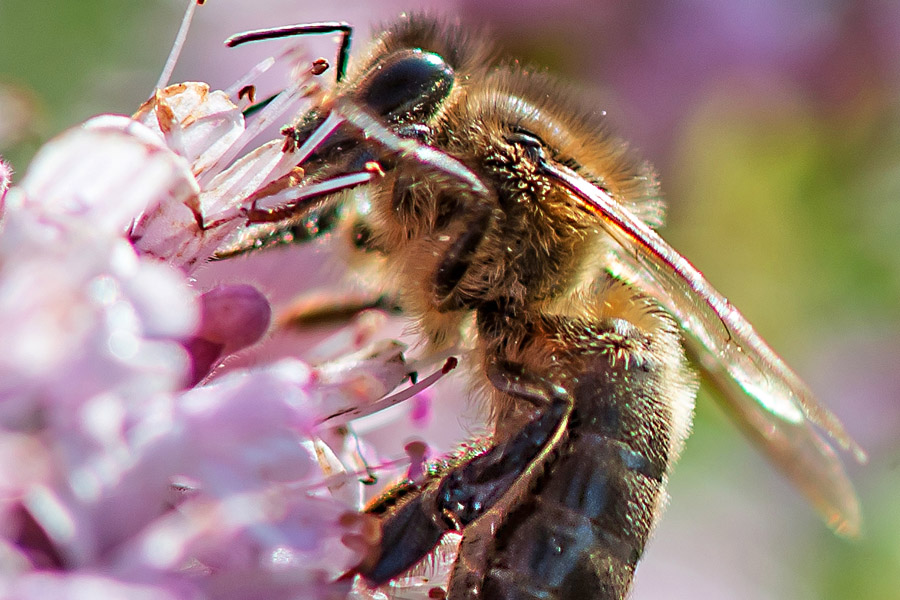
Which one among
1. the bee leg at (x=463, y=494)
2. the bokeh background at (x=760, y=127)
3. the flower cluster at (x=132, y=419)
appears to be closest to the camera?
the flower cluster at (x=132, y=419)

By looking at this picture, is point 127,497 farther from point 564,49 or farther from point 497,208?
point 564,49

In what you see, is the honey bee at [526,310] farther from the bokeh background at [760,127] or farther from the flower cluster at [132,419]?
the bokeh background at [760,127]

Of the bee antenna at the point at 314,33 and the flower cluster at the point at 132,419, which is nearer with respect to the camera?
the flower cluster at the point at 132,419

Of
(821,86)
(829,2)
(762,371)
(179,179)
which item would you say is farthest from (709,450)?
Answer: (179,179)

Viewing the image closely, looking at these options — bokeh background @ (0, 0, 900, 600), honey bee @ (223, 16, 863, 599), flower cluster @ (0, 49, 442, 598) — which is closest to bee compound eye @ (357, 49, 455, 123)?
honey bee @ (223, 16, 863, 599)

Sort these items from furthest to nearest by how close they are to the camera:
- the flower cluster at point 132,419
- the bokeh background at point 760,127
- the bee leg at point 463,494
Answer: the bokeh background at point 760,127 < the bee leg at point 463,494 < the flower cluster at point 132,419

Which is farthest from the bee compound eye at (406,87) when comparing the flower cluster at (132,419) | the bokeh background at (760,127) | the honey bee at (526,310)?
the bokeh background at (760,127)

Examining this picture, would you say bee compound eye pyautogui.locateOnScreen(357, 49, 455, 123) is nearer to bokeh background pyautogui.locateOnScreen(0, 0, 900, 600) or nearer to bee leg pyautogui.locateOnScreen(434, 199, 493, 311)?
bee leg pyautogui.locateOnScreen(434, 199, 493, 311)
